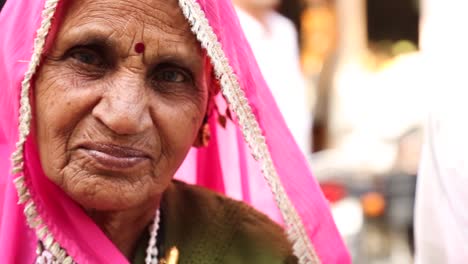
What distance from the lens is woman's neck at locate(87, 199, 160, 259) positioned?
2795 millimetres

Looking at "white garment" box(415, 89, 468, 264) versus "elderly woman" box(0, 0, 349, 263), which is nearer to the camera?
"elderly woman" box(0, 0, 349, 263)

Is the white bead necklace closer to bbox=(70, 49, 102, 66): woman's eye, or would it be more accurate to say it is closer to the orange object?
bbox=(70, 49, 102, 66): woman's eye

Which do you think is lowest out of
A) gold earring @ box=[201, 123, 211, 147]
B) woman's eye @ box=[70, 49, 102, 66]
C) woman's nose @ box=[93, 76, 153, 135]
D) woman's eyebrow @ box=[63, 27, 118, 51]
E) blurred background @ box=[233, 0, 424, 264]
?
blurred background @ box=[233, 0, 424, 264]

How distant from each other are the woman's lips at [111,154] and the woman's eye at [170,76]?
21cm

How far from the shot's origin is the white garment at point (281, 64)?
5.32 metres

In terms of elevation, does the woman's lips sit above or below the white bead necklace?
above

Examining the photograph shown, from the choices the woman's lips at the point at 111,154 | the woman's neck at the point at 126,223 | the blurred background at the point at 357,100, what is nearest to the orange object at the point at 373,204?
the blurred background at the point at 357,100

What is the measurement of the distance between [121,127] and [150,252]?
1.57 feet

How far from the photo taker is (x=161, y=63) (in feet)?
8.67

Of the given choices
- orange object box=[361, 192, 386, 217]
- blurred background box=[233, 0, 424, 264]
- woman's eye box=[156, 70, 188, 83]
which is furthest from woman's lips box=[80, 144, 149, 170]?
orange object box=[361, 192, 386, 217]

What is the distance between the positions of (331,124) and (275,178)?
554 centimetres

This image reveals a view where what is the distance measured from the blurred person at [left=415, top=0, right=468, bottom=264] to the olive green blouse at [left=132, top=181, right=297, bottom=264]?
1.82ft

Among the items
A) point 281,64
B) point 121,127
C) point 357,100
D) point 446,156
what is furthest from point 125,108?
point 357,100

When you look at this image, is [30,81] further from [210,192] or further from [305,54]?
[305,54]
